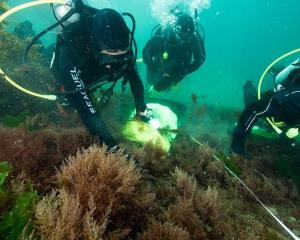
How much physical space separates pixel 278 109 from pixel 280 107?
0.08m

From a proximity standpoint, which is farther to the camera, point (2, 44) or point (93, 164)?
point (2, 44)

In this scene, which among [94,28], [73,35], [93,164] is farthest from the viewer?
[73,35]

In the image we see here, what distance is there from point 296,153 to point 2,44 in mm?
10628

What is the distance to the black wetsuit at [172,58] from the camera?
10.0 m

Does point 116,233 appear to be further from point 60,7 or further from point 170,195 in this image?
point 60,7

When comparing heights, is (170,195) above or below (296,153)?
above

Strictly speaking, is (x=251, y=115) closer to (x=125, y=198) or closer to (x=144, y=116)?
(x=144, y=116)

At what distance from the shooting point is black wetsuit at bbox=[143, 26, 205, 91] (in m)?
10.0

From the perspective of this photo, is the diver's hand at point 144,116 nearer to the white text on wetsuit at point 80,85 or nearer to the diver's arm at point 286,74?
the white text on wetsuit at point 80,85

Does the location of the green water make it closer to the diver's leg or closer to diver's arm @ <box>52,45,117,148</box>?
the diver's leg

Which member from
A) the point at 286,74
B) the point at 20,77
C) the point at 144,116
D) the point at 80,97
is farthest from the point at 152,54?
the point at 80,97

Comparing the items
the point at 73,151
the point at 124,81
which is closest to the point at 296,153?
the point at 124,81

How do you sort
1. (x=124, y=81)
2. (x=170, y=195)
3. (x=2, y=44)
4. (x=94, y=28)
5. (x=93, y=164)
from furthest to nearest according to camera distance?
(x=2, y=44) < (x=124, y=81) < (x=94, y=28) < (x=170, y=195) < (x=93, y=164)

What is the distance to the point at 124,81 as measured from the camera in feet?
20.0
